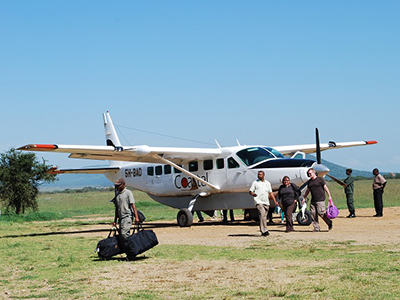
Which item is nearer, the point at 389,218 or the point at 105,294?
the point at 105,294

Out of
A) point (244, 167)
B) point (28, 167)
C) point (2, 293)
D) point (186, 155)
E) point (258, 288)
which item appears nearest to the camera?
point (258, 288)

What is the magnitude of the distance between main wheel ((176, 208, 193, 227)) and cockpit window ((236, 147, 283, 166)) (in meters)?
2.89

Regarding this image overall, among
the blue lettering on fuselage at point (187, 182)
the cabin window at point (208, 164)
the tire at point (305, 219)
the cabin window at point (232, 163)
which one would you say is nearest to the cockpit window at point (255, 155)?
the cabin window at point (232, 163)

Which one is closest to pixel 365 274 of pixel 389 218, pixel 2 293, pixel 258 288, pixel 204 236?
pixel 258 288

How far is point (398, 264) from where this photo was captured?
9906 millimetres

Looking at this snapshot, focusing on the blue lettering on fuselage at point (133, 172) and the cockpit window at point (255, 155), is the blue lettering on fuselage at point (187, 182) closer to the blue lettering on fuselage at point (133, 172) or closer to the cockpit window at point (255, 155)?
the cockpit window at point (255, 155)

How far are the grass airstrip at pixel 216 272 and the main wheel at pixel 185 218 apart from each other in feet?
25.0

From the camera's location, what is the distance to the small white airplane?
20.4m

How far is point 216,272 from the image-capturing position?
32.8ft

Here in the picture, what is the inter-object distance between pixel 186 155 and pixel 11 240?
7327mm

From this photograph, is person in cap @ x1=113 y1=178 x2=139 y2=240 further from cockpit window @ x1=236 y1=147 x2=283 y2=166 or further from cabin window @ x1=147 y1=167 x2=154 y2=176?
cabin window @ x1=147 y1=167 x2=154 y2=176

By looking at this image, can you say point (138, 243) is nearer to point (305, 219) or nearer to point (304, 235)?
point (304, 235)

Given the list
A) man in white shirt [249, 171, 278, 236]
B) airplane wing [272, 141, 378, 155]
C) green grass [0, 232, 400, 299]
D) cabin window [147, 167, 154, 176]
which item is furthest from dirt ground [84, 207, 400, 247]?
airplane wing [272, 141, 378, 155]

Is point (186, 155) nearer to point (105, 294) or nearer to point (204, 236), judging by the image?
point (204, 236)
